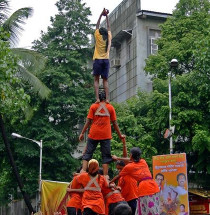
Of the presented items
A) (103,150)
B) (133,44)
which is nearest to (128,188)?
(103,150)

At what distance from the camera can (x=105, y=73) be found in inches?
431

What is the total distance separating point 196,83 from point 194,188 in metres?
5.81

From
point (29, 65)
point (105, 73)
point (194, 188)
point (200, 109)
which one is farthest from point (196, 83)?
point (105, 73)

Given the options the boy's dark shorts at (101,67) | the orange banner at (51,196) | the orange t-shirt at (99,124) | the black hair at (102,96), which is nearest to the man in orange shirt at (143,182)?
the orange t-shirt at (99,124)

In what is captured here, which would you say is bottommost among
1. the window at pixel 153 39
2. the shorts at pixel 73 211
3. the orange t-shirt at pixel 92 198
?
the shorts at pixel 73 211

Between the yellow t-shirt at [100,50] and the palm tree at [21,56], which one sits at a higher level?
the palm tree at [21,56]

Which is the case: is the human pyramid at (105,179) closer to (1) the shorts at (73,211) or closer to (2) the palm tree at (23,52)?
(1) the shorts at (73,211)

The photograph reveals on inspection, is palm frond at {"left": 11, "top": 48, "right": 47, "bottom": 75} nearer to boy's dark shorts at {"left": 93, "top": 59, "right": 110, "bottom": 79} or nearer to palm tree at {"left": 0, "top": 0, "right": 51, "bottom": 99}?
palm tree at {"left": 0, "top": 0, "right": 51, "bottom": 99}

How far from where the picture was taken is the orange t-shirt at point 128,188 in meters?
10.2

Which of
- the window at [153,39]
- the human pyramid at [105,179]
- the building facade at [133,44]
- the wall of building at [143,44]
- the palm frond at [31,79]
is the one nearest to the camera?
the human pyramid at [105,179]

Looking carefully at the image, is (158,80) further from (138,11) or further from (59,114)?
(138,11)

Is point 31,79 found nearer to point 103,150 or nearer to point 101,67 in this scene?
point 101,67

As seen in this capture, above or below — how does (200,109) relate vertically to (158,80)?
below

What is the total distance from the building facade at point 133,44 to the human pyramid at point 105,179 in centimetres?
2078
